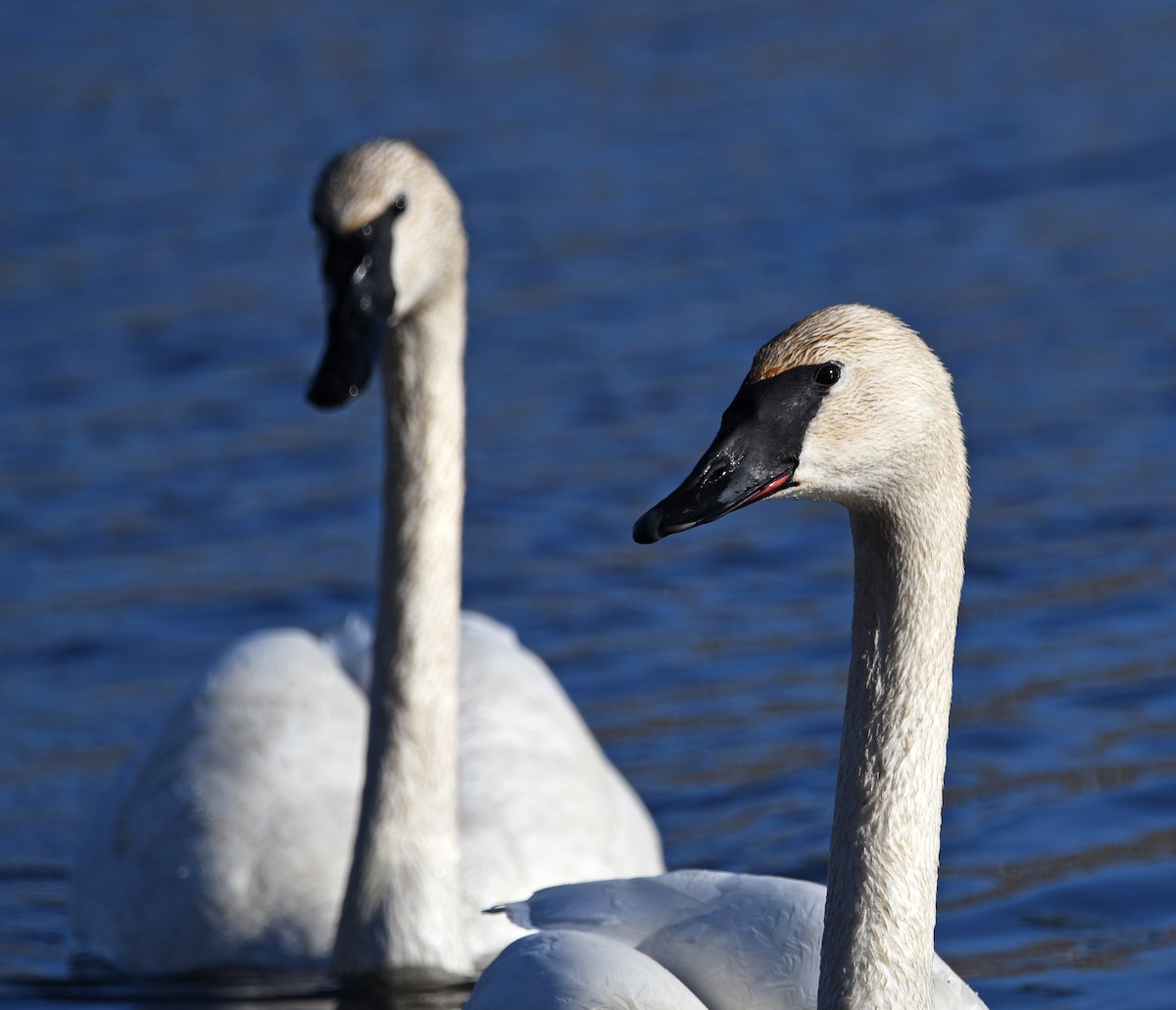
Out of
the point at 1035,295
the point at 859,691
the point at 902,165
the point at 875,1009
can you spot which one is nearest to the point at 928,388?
the point at 859,691

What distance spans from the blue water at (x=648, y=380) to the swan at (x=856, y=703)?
5.19ft

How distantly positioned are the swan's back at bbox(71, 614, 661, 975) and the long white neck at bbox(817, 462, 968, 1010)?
247 centimetres

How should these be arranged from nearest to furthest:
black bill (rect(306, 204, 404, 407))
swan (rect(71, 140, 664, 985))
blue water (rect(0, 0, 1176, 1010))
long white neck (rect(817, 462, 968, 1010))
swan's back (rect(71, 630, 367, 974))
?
long white neck (rect(817, 462, 968, 1010)) → black bill (rect(306, 204, 404, 407)) → swan (rect(71, 140, 664, 985)) → swan's back (rect(71, 630, 367, 974)) → blue water (rect(0, 0, 1176, 1010))

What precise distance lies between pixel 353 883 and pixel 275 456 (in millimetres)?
5191

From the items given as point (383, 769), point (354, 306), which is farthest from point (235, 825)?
point (354, 306)

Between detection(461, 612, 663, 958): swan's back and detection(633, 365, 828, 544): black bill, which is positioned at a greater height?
detection(633, 365, 828, 544): black bill

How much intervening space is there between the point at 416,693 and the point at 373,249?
1.17m

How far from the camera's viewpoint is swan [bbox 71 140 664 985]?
19.9 feet

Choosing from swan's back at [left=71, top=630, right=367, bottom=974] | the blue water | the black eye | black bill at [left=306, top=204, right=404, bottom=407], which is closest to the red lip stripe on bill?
the black eye

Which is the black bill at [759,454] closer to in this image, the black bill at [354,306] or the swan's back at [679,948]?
the swan's back at [679,948]

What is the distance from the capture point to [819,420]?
380 cm

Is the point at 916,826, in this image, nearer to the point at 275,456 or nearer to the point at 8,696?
the point at 8,696

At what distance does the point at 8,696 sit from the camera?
8945 millimetres

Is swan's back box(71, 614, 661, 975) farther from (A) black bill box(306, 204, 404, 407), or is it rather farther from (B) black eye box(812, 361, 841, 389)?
(B) black eye box(812, 361, 841, 389)
